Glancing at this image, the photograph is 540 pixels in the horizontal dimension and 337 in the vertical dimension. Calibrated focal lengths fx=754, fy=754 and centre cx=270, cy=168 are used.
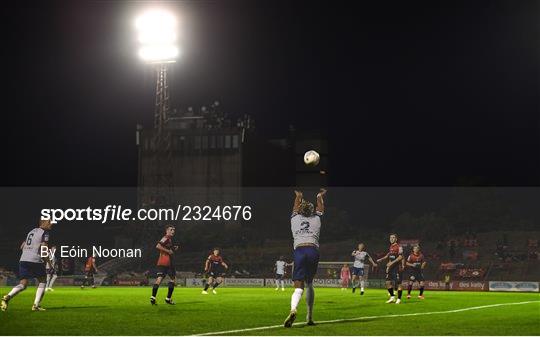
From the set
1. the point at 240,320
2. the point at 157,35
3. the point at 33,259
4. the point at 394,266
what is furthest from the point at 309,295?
the point at 157,35

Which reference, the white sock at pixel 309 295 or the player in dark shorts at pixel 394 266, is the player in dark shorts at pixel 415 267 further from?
the white sock at pixel 309 295

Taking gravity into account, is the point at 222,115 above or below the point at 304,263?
above

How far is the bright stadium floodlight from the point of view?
6053cm

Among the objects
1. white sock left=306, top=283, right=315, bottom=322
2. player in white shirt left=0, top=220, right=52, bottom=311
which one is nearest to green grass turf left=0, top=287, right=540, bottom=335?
white sock left=306, top=283, right=315, bottom=322

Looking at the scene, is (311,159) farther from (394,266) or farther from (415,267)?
(415,267)

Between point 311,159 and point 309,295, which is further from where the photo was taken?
point 311,159

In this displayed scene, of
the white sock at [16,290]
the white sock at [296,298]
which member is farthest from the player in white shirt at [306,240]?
the white sock at [16,290]

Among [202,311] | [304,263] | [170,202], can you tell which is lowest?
[202,311]

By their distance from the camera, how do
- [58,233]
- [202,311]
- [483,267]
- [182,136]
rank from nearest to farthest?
[202,311] < [483,267] < [58,233] < [182,136]

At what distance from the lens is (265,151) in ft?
404

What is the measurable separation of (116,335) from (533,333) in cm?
843

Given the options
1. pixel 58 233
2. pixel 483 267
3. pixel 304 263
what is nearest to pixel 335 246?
pixel 483 267

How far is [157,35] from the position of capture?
60688 millimetres

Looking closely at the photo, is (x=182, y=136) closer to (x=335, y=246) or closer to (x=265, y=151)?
(x=265, y=151)
